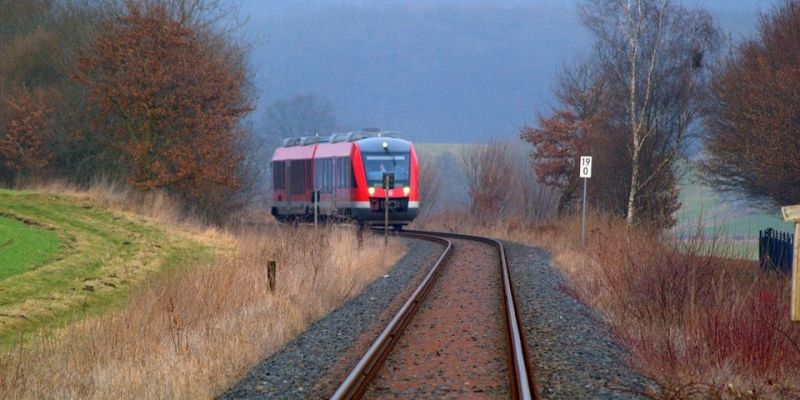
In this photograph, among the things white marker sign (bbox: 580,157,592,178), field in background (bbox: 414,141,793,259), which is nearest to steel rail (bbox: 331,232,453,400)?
field in background (bbox: 414,141,793,259)

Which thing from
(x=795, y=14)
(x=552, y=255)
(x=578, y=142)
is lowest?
(x=552, y=255)

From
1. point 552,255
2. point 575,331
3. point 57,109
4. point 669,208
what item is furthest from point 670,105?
point 575,331

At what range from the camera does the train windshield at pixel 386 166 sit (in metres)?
32.9

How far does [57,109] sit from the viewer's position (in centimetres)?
3581

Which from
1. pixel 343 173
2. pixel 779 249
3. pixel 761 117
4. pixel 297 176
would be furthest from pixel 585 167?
pixel 297 176

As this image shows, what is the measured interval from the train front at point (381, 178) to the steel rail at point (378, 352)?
14.9 meters

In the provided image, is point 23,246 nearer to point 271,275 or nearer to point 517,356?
point 271,275

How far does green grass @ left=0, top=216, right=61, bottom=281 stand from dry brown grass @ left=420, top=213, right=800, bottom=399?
34.5ft

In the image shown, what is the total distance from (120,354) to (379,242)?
56.0 feet

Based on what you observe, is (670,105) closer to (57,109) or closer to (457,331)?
(57,109)

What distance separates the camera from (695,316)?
38.0 feet

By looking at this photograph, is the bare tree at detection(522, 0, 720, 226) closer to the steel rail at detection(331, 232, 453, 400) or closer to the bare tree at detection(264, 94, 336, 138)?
the steel rail at detection(331, 232, 453, 400)

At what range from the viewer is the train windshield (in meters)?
32.9

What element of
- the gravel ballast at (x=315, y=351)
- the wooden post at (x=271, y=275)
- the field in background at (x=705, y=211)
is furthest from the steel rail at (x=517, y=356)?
the wooden post at (x=271, y=275)
